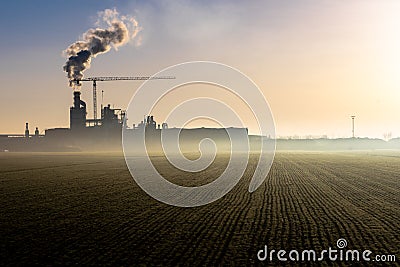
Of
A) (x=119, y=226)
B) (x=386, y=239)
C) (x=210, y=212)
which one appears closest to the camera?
(x=386, y=239)

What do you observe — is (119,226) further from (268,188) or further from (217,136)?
(217,136)

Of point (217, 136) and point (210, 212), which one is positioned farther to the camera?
point (217, 136)

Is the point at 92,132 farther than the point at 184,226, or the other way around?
the point at 92,132

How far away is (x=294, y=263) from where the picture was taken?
590 inches

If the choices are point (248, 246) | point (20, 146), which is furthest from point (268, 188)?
point (20, 146)

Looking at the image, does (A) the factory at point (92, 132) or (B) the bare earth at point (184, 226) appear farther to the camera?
(A) the factory at point (92, 132)

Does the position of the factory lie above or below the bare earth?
above

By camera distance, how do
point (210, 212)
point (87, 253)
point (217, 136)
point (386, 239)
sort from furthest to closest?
1. point (217, 136)
2. point (210, 212)
3. point (386, 239)
4. point (87, 253)

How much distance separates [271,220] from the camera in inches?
903

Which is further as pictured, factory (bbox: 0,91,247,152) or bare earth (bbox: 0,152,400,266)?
factory (bbox: 0,91,247,152)

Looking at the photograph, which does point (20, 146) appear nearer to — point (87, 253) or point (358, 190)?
point (358, 190)

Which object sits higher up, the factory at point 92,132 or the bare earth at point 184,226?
the factory at point 92,132

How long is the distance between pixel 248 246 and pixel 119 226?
22.2 feet

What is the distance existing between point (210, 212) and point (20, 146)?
512 ft
